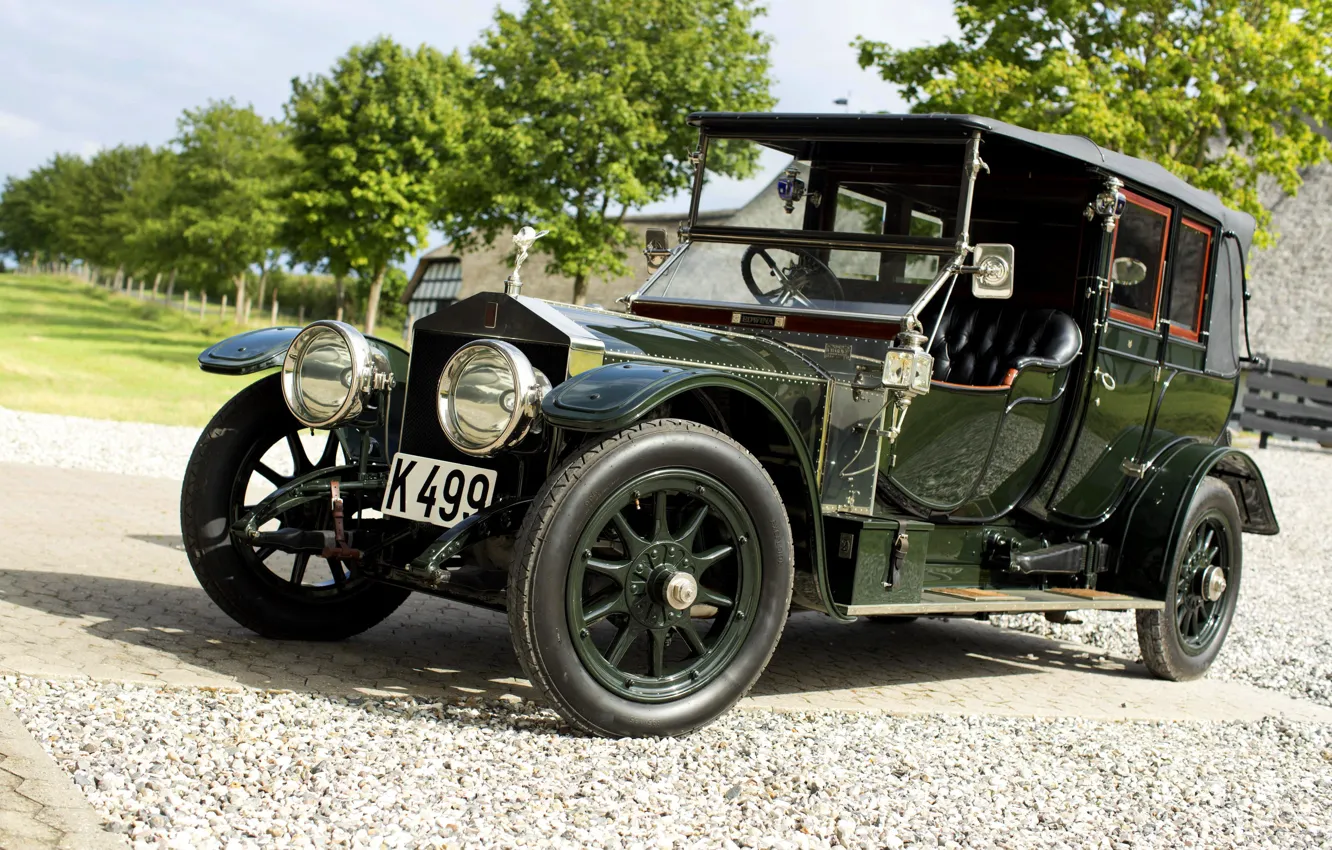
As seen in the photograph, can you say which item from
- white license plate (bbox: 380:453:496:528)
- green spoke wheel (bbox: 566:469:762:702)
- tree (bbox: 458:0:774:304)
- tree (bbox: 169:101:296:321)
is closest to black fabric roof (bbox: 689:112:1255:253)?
green spoke wheel (bbox: 566:469:762:702)

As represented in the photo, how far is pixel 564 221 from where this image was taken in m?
28.2

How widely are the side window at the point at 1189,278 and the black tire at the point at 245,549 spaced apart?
171 inches

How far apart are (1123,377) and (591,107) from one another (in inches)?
911

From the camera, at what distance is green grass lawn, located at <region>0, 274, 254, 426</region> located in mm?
18275

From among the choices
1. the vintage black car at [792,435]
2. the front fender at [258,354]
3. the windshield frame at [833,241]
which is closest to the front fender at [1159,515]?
the vintage black car at [792,435]

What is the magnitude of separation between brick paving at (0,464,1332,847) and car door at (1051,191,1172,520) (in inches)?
39.8

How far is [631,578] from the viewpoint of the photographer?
432 cm

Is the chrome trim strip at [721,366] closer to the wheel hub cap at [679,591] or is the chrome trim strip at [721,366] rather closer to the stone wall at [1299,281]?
the wheel hub cap at [679,591]

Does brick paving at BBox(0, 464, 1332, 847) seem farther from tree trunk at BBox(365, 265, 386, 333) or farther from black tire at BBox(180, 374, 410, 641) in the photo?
tree trunk at BBox(365, 265, 386, 333)

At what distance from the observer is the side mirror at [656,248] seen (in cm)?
631

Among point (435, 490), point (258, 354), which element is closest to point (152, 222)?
point (258, 354)

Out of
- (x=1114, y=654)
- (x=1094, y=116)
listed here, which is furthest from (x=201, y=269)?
(x=1114, y=654)

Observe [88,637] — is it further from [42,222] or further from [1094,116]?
[42,222]

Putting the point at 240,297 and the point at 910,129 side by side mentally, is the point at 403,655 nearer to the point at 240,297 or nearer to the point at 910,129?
the point at 910,129
